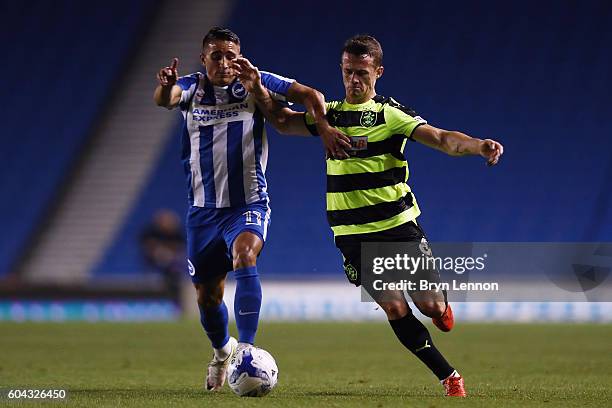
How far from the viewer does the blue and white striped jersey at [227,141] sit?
6824 millimetres

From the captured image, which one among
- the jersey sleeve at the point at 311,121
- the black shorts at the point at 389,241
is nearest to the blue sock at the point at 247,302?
the black shorts at the point at 389,241

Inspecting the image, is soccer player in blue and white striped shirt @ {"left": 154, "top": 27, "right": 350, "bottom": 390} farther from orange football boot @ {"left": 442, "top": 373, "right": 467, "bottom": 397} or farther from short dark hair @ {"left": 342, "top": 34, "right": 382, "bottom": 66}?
orange football boot @ {"left": 442, "top": 373, "right": 467, "bottom": 397}

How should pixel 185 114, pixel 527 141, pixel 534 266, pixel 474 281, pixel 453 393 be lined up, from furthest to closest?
pixel 527 141, pixel 534 266, pixel 474 281, pixel 185 114, pixel 453 393

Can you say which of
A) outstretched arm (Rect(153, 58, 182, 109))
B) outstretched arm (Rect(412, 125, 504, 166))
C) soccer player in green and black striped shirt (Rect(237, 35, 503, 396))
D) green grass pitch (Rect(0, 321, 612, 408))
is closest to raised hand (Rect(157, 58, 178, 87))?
outstretched arm (Rect(153, 58, 182, 109))

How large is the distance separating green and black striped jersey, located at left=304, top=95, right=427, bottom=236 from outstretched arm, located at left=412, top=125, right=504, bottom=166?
0.12 meters

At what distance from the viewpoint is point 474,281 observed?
1370 cm

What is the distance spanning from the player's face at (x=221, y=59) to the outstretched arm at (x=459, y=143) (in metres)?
1.25

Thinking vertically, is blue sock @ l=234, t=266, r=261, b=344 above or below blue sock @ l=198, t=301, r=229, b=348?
above

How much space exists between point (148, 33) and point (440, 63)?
5549 mm

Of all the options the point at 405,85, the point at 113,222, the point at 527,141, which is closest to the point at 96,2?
the point at 113,222

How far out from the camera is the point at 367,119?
6.56 meters

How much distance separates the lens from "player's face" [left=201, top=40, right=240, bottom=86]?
6.78 m

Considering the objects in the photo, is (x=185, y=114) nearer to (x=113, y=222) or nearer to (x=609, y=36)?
(x=113, y=222)

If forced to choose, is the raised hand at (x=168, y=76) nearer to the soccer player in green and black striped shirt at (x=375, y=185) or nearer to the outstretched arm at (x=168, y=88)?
the outstretched arm at (x=168, y=88)
